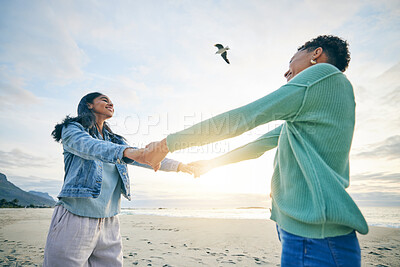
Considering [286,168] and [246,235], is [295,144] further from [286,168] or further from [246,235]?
[246,235]

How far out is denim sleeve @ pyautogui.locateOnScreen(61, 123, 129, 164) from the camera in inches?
82.9

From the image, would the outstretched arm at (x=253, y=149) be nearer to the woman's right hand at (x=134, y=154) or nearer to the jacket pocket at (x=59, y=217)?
the woman's right hand at (x=134, y=154)

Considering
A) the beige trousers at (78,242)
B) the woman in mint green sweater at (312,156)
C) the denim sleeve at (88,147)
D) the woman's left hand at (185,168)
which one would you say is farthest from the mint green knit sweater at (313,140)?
the woman's left hand at (185,168)

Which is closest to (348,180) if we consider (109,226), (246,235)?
(109,226)

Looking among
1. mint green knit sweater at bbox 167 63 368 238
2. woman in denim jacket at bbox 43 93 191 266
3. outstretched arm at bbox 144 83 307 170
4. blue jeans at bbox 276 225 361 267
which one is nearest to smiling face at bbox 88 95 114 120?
woman in denim jacket at bbox 43 93 191 266

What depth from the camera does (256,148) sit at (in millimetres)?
2252

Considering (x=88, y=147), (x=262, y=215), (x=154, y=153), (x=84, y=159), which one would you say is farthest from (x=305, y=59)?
(x=262, y=215)

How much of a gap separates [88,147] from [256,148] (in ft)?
5.08

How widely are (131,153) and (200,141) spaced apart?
3.26ft

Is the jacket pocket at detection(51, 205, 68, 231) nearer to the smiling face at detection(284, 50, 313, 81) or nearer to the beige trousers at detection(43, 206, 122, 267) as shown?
the beige trousers at detection(43, 206, 122, 267)

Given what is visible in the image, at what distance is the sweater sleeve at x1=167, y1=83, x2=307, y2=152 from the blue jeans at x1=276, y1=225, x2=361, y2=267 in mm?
691

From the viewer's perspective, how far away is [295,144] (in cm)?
138

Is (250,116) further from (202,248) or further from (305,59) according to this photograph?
(202,248)

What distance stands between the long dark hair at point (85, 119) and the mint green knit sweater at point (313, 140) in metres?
1.58
